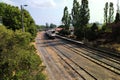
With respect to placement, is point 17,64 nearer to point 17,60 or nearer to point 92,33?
point 17,60

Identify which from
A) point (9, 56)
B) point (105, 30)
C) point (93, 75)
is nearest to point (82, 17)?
point (105, 30)

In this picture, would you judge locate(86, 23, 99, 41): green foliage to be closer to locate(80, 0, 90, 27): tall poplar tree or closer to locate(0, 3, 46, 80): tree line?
locate(80, 0, 90, 27): tall poplar tree

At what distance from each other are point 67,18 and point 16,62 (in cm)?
8965

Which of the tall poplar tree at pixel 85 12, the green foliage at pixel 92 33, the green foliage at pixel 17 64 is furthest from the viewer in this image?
the tall poplar tree at pixel 85 12

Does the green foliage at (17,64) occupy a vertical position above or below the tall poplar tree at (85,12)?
below

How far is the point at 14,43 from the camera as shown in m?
18.1

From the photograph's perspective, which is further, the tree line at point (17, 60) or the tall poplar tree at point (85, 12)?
the tall poplar tree at point (85, 12)

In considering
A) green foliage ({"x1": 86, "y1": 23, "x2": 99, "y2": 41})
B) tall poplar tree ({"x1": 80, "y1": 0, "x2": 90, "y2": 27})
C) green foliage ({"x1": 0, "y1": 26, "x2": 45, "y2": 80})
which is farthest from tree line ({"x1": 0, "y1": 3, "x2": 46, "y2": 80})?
→ tall poplar tree ({"x1": 80, "y1": 0, "x2": 90, "y2": 27})

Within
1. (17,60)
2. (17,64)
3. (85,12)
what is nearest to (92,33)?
(85,12)

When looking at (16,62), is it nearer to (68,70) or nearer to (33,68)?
(33,68)

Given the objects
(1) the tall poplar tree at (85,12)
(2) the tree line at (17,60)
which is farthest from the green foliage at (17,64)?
(1) the tall poplar tree at (85,12)

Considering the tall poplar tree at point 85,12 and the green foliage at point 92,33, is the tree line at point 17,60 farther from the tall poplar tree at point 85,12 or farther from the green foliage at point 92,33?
the tall poplar tree at point 85,12

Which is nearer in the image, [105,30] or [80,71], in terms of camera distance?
[80,71]

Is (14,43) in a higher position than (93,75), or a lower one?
higher
